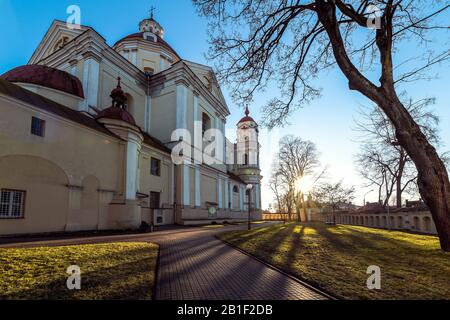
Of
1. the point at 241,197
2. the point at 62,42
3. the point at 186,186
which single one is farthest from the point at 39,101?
the point at 241,197

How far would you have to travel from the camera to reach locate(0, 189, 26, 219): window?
1023 cm

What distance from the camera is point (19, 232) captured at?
10516 millimetres

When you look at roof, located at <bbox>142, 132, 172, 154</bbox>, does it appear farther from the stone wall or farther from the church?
the stone wall

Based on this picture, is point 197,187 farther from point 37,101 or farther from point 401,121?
point 401,121

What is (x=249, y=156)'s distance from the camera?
49.3 meters

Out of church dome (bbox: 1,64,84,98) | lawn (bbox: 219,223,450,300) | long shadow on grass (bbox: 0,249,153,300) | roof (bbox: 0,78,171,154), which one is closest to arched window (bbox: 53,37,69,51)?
church dome (bbox: 1,64,84,98)

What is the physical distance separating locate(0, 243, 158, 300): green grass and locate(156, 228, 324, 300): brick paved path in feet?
1.24

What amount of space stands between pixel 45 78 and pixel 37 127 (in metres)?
8.74

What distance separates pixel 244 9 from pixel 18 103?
10111mm

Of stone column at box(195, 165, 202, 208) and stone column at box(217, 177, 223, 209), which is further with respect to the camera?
stone column at box(217, 177, 223, 209)

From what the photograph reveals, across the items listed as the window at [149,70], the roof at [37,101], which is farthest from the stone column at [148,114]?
the roof at [37,101]

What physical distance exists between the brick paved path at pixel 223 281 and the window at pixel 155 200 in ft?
50.1

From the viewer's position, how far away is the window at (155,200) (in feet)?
70.2
